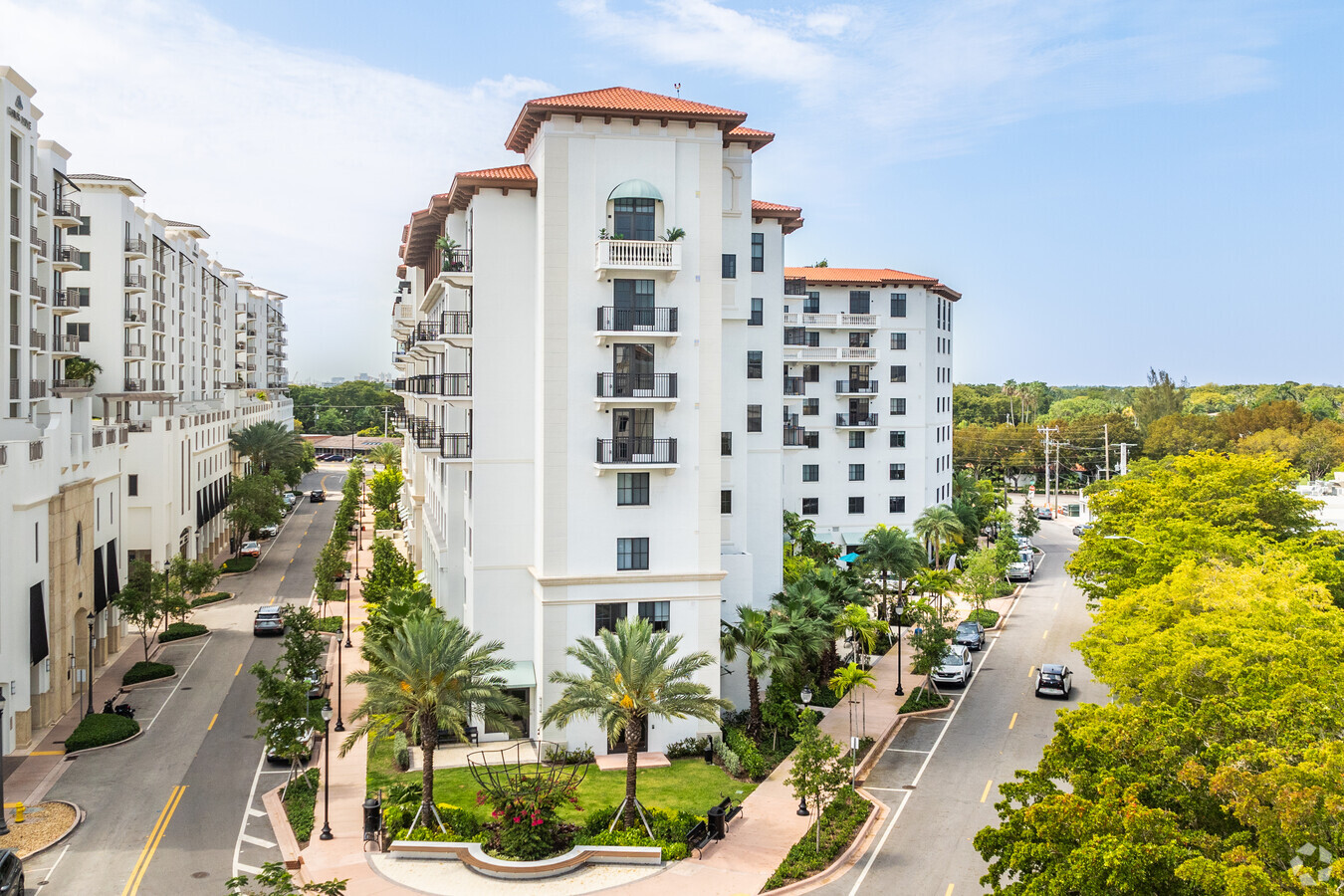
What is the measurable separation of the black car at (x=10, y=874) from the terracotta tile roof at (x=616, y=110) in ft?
85.4

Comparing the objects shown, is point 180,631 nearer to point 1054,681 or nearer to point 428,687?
point 428,687

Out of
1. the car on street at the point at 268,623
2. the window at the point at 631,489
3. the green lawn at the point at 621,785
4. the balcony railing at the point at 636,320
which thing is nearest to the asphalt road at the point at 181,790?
the car on street at the point at 268,623

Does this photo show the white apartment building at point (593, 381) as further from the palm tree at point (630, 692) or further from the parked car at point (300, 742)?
the parked car at point (300, 742)

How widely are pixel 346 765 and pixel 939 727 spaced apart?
2201 cm

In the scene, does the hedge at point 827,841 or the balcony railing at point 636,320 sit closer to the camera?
the hedge at point 827,841

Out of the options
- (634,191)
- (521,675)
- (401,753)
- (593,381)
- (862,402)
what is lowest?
(401,753)

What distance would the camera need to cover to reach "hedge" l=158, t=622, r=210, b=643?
5591 centimetres

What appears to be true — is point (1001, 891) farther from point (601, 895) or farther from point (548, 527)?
point (548, 527)

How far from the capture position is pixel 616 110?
121ft

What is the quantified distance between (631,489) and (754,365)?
1215 cm

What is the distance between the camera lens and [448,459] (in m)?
40.2

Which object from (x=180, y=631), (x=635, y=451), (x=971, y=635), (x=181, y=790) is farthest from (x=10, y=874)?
(x=971, y=635)

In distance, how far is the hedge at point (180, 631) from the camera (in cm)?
5591

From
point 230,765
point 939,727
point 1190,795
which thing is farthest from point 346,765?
point 1190,795
